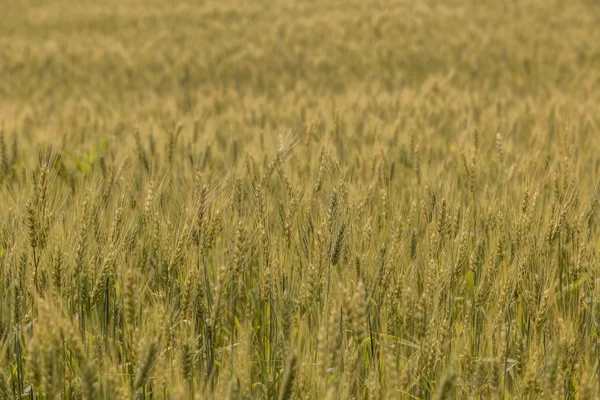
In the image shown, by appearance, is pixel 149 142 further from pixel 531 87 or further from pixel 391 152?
pixel 531 87

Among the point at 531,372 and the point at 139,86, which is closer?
the point at 531,372

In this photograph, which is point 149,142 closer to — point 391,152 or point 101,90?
point 391,152

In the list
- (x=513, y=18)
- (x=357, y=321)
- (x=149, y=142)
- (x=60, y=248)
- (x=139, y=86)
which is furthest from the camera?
(x=513, y=18)

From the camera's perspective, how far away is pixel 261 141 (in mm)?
3135

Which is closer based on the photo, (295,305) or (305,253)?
(295,305)

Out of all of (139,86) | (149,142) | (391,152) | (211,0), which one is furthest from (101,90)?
(211,0)

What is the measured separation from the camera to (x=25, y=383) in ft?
4.64

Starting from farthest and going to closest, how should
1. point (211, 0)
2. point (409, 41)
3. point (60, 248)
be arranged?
1. point (211, 0)
2. point (409, 41)
3. point (60, 248)

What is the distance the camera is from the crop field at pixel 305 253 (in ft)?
3.92

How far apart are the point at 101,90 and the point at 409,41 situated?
421cm

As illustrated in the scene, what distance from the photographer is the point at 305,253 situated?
68.2 inches

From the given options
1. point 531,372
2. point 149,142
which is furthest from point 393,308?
point 149,142

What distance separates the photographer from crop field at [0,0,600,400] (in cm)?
119

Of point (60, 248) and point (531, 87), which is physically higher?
point (60, 248)
